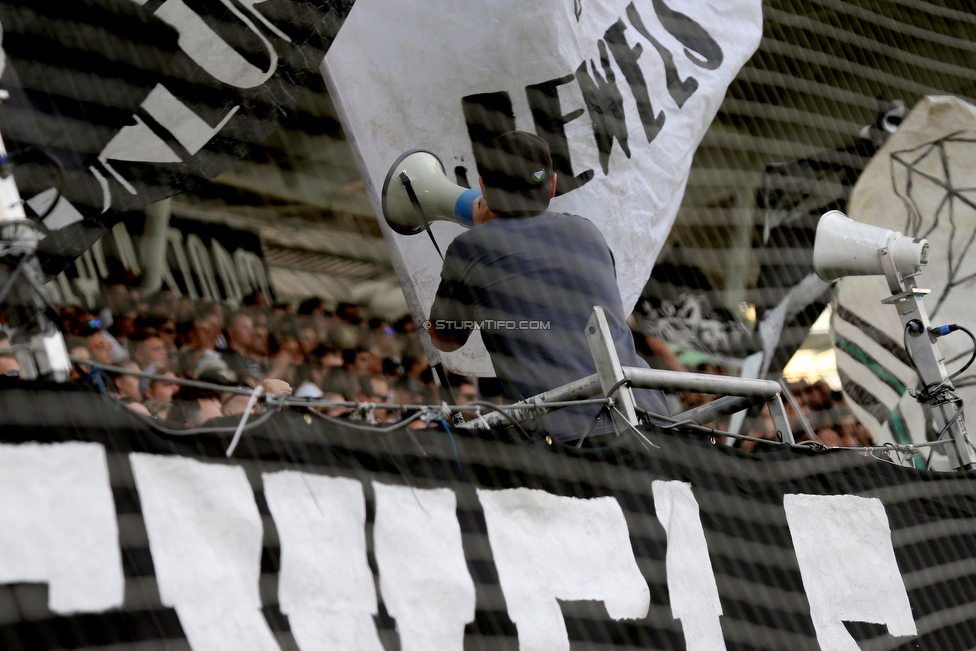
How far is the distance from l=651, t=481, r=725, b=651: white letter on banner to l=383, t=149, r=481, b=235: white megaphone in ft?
2.31

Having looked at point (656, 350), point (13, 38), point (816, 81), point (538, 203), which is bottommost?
point (656, 350)

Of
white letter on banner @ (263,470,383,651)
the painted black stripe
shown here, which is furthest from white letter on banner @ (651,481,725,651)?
the painted black stripe

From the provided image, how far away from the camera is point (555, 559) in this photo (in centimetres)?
105

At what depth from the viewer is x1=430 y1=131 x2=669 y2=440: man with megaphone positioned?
136cm

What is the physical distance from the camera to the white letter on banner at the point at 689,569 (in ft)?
3.70

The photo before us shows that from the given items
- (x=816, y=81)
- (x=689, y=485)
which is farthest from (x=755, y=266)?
(x=689, y=485)

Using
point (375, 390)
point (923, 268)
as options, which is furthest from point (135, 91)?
point (923, 268)

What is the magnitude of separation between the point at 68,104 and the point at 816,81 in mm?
2786

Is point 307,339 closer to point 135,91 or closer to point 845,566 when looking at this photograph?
point 135,91

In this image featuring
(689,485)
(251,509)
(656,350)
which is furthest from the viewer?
(656,350)

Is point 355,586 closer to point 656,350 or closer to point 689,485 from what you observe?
point 689,485

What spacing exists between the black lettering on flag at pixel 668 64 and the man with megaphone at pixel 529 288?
2.50 feet

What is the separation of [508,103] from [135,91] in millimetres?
740

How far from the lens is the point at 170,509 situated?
0.83 meters
